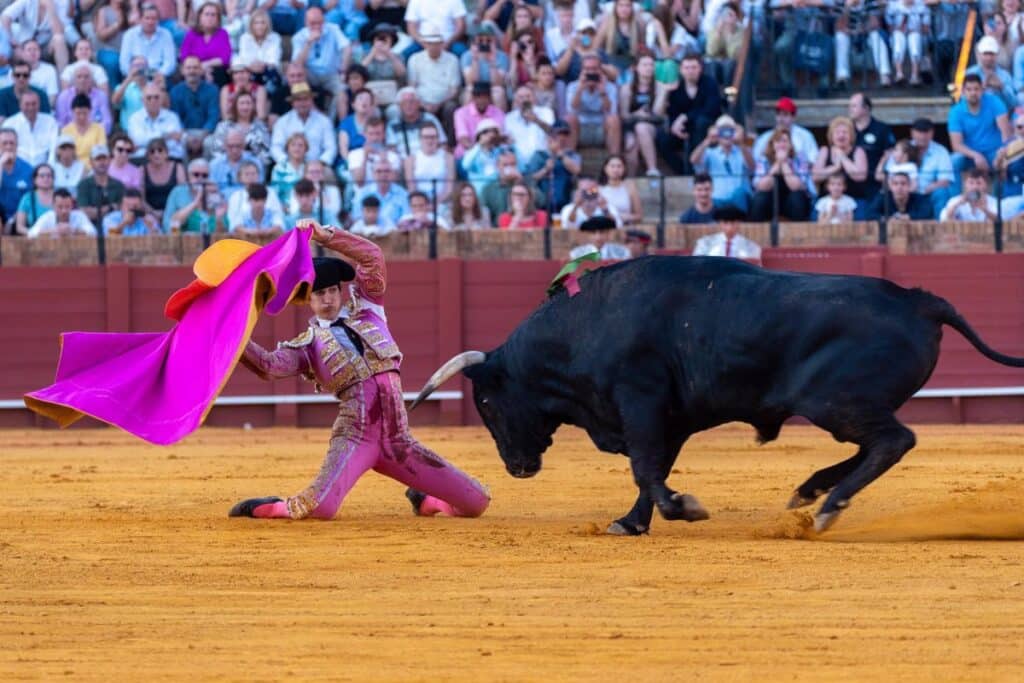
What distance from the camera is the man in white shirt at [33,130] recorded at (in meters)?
13.6

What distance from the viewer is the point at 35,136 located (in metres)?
13.7

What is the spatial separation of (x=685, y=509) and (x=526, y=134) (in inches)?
282

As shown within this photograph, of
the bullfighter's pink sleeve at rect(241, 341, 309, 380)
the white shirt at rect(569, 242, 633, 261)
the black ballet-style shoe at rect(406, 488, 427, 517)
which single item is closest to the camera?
the bullfighter's pink sleeve at rect(241, 341, 309, 380)

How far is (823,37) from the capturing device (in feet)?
49.5

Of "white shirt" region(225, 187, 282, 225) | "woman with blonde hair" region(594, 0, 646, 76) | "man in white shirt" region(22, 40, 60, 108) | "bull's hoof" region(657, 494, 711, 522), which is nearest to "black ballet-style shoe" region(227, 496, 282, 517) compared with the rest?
"bull's hoof" region(657, 494, 711, 522)

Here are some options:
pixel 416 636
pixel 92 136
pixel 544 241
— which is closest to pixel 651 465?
pixel 416 636

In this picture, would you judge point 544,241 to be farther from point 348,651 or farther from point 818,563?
point 348,651

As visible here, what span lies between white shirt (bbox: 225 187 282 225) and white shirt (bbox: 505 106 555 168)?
1.67 meters

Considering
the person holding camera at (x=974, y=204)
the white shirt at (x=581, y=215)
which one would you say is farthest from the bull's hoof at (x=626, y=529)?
the person holding camera at (x=974, y=204)

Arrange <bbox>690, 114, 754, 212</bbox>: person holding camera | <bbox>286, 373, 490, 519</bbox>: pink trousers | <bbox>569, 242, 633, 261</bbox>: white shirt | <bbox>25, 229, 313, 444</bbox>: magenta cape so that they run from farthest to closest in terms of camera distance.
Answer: <bbox>690, 114, 754, 212</bbox>: person holding camera, <bbox>569, 242, 633, 261</bbox>: white shirt, <bbox>286, 373, 490, 519</bbox>: pink trousers, <bbox>25, 229, 313, 444</bbox>: magenta cape

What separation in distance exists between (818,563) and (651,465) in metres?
0.95

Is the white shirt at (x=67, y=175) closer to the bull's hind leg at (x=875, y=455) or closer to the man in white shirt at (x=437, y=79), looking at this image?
the man in white shirt at (x=437, y=79)

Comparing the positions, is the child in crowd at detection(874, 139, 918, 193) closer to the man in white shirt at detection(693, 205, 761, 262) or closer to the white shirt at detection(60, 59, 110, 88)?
the man in white shirt at detection(693, 205, 761, 262)

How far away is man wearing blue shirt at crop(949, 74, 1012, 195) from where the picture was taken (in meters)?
13.6
